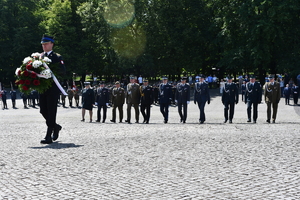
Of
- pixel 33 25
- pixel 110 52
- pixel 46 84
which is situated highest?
pixel 33 25

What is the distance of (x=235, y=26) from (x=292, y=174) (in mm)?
42932

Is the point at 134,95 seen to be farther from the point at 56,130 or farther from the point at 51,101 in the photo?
the point at 51,101

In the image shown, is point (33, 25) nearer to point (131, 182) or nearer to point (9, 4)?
point (9, 4)

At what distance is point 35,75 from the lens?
881 cm

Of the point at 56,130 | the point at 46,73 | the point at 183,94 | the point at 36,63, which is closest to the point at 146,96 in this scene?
the point at 183,94

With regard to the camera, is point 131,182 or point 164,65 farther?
point 164,65

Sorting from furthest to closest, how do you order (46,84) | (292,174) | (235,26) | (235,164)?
1. (235,26)
2. (46,84)
3. (235,164)
4. (292,174)

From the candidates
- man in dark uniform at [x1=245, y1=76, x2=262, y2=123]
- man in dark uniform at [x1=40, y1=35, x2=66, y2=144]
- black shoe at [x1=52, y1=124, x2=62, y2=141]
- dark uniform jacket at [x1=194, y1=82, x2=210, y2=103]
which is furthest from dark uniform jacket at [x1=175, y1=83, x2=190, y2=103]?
man in dark uniform at [x1=40, y1=35, x2=66, y2=144]

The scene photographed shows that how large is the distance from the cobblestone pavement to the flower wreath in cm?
123

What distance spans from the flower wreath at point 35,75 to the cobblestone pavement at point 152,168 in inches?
48.4

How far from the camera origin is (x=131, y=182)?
588cm

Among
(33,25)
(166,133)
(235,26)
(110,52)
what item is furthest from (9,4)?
(166,133)

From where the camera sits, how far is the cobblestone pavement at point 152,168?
536 cm

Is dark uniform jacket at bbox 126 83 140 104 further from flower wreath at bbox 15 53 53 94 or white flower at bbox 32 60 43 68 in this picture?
white flower at bbox 32 60 43 68
